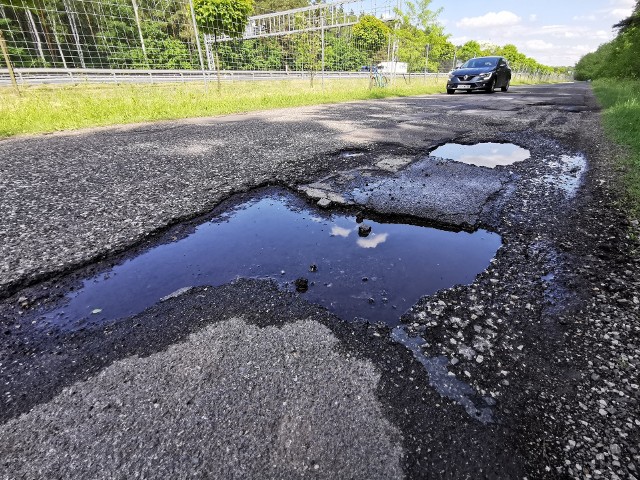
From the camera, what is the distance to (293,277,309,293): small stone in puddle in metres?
1.93

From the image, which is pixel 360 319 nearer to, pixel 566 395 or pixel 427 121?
pixel 566 395

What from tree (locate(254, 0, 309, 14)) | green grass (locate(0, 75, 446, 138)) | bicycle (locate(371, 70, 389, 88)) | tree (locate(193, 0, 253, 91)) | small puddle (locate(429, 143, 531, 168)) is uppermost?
tree (locate(254, 0, 309, 14))

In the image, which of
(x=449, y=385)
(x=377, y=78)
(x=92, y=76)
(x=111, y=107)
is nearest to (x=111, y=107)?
(x=111, y=107)

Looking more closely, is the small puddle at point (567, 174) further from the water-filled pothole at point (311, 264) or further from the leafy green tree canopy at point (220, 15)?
the leafy green tree canopy at point (220, 15)

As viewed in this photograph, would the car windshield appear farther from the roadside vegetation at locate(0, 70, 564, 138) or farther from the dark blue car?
the roadside vegetation at locate(0, 70, 564, 138)

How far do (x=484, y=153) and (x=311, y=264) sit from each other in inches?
156

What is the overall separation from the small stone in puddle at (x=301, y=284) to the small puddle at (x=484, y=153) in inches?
133

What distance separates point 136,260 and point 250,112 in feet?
25.8

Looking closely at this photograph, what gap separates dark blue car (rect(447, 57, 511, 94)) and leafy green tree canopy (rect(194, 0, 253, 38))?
35.4ft

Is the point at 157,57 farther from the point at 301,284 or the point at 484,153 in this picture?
the point at 301,284

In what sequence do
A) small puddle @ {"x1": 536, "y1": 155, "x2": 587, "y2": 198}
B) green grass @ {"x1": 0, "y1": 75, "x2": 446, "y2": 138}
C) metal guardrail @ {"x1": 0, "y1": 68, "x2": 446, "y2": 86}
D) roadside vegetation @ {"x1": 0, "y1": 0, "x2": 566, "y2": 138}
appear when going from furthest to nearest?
metal guardrail @ {"x1": 0, "y1": 68, "x2": 446, "y2": 86} < roadside vegetation @ {"x1": 0, "y1": 0, "x2": 566, "y2": 138} < green grass @ {"x1": 0, "y1": 75, "x2": 446, "y2": 138} < small puddle @ {"x1": 536, "y1": 155, "x2": 587, "y2": 198}

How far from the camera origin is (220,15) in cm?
1506

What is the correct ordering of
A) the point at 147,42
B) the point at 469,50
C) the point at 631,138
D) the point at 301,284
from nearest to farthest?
the point at 301,284
the point at 631,138
the point at 147,42
the point at 469,50

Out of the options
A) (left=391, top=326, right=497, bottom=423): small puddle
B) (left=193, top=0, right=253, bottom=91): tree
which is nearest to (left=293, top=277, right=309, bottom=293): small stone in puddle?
(left=391, top=326, right=497, bottom=423): small puddle
